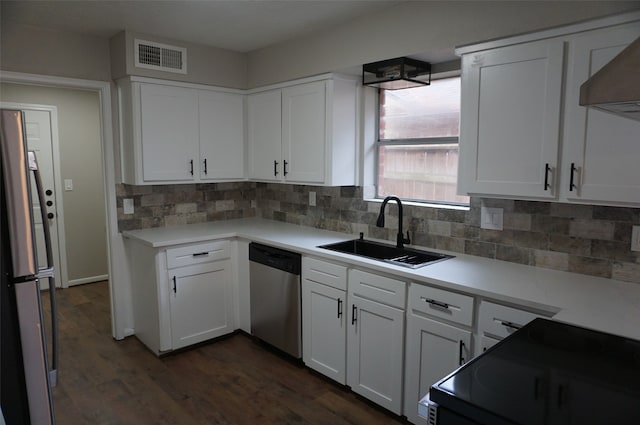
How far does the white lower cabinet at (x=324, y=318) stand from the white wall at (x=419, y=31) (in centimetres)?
140

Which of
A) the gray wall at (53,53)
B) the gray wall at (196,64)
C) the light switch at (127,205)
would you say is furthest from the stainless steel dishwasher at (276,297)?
the gray wall at (53,53)

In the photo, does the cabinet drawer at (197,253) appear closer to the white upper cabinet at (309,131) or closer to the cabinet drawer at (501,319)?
the white upper cabinet at (309,131)

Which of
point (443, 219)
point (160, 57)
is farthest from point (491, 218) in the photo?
point (160, 57)

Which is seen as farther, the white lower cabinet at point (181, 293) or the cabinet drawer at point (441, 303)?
the white lower cabinet at point (181, 293)

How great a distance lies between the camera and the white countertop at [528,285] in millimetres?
1716

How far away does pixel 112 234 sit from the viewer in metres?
3.53

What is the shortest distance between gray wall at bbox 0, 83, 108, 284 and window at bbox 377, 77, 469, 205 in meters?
3.22

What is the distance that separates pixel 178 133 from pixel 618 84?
307cm

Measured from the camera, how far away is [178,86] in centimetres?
348

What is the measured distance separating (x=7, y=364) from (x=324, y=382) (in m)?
1.89

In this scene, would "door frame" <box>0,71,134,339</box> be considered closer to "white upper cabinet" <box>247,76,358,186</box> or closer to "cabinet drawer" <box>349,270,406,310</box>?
"white upper cabinet" <box>247,76,358,186</box>

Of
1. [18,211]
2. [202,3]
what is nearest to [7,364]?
[18,211]

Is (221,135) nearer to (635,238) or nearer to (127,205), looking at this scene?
(127,205)

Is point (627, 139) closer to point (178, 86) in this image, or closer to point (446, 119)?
point (446, 119)
